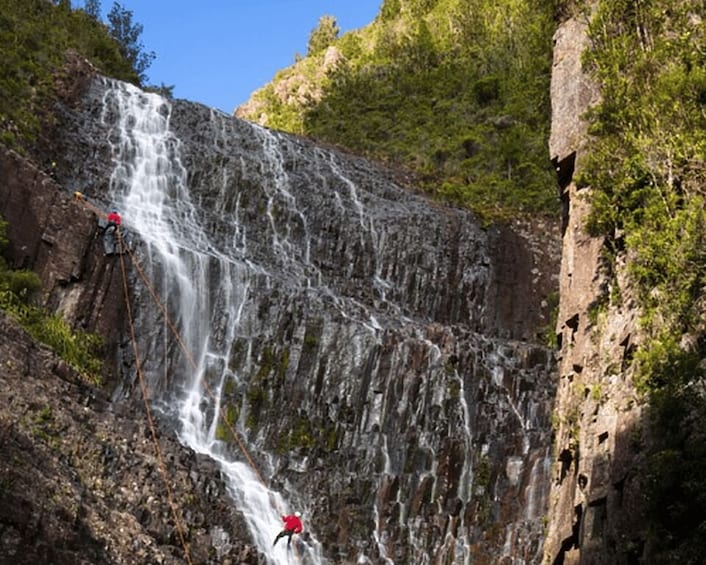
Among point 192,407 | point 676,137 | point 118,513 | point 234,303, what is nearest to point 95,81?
point 234,303

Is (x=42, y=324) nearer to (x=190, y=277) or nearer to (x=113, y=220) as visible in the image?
(x=113, y=220)

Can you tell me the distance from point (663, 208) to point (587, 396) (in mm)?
3338

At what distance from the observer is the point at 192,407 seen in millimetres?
22109

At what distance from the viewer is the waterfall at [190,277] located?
19.9 metres

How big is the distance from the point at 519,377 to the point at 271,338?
696 centimetres

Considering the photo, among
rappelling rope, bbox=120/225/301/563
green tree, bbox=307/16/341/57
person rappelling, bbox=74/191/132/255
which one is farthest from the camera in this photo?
green tree, bbox=307/16/341/57

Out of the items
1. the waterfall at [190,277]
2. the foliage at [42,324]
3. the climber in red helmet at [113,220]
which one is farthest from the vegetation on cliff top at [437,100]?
the foliage at [42,324]

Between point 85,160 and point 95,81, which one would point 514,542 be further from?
point 95,81

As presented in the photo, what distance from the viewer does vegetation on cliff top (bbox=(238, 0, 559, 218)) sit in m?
39.9

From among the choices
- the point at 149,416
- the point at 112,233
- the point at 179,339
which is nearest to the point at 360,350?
the point at 179,339

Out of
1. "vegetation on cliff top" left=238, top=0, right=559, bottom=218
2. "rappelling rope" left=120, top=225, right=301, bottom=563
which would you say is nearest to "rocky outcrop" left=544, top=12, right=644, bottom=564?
"rappelling rope" left=120, top=225, right=301, bottom=563

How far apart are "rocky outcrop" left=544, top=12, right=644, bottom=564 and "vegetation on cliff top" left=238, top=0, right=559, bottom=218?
17.9 meters

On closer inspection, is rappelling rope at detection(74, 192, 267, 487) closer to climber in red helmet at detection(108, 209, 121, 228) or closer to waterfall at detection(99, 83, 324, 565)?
waterfall at detection(99, 83, 324, 565)

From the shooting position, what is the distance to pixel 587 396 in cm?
1440
